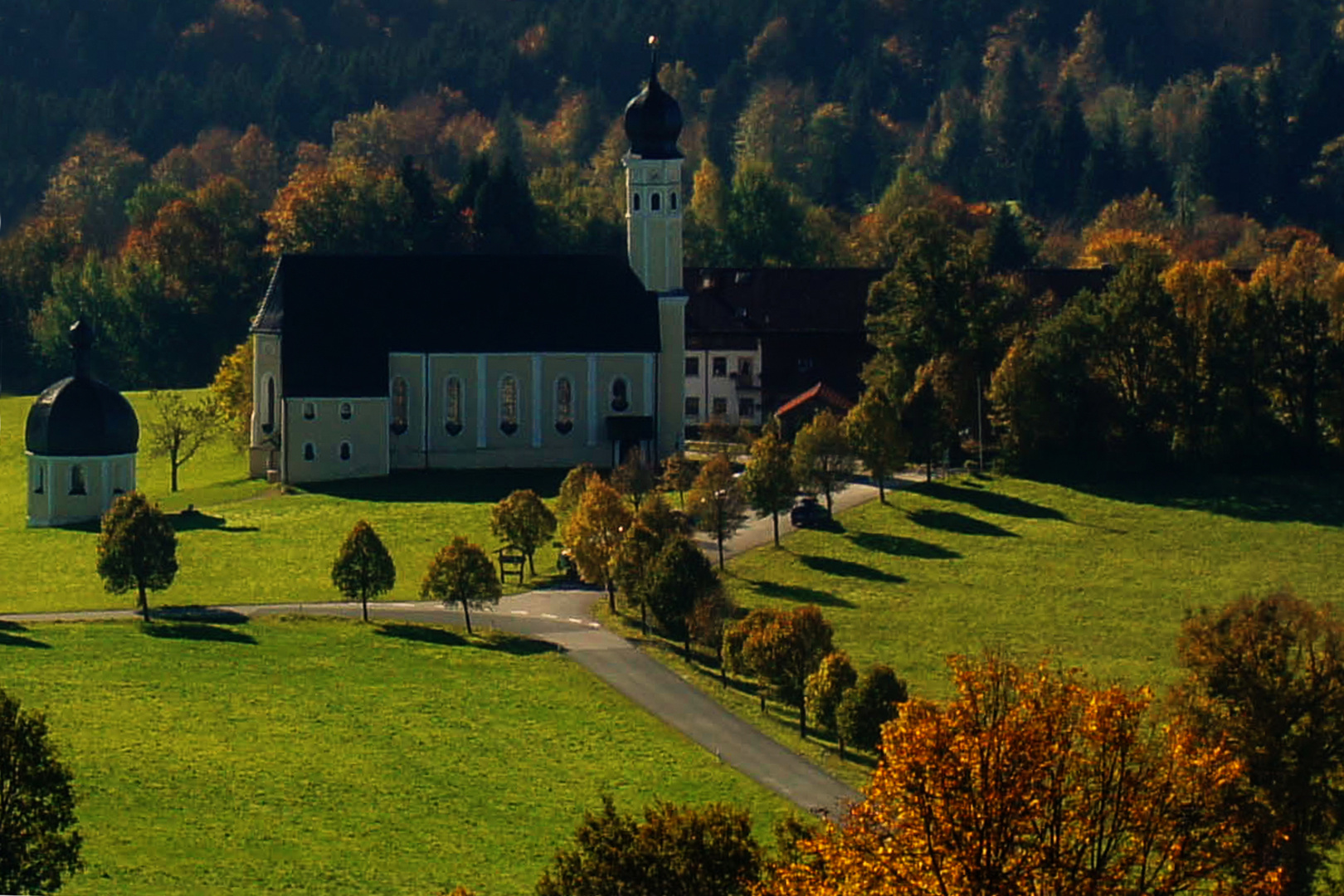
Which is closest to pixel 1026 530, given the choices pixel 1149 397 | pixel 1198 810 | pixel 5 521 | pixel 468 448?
pixel 1149 397

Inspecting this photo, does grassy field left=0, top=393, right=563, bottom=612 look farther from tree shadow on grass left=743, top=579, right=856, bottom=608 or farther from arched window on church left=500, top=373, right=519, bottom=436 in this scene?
tree shadow on grass left=743, top=579, right=856, bottom=608

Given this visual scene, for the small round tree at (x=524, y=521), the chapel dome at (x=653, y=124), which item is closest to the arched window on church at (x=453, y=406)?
the chapel dome at (x=653, y=124)

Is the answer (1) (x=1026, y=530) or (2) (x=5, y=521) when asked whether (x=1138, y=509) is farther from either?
(2) (x=5, y=521)

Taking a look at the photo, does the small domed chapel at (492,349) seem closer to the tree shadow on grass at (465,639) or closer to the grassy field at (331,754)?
the tree shadow on grass at (465,639)


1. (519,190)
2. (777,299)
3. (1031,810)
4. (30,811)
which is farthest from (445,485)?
(1031,810)

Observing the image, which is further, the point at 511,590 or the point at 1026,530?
the point at 1026,530

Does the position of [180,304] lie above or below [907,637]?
above

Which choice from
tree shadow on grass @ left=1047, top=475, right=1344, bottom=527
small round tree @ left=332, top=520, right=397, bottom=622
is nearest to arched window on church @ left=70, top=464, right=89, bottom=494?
small round tree @ left=332, top=520, right=397, bottom=622
